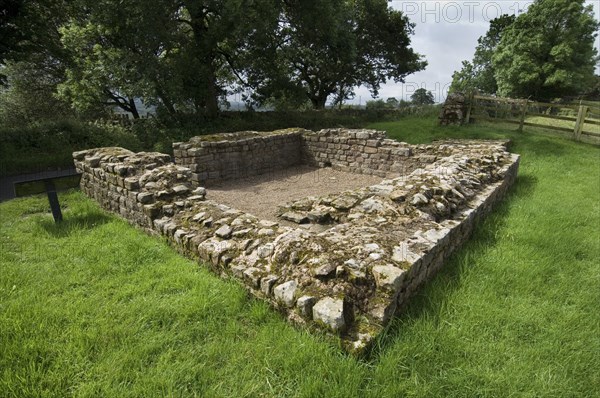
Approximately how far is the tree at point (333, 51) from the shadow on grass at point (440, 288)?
12.5 m

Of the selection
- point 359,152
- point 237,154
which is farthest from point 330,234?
point 359,152

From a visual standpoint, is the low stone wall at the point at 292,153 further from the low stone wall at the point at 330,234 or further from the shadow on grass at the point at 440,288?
the shadow on grass at the point at 440,288

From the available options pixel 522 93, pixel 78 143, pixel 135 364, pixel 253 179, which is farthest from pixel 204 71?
pixel 522 93

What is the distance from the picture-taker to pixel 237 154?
909 centimetres

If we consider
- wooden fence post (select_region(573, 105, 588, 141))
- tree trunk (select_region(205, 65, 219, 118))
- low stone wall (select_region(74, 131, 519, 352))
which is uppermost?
tree trunk (select_region(205, 65, 219, 118))

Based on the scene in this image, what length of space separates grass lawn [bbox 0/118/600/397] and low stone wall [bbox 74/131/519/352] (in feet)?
0.65

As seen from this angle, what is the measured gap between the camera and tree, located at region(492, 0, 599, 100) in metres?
21.7

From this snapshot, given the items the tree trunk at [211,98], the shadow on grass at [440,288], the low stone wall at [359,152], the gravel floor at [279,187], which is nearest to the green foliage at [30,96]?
the tree trunk at [211,98]

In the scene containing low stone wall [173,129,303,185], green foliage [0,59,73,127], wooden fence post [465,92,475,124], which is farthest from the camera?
green foliage [0,59,73,127]

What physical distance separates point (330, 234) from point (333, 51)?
58.9 ft

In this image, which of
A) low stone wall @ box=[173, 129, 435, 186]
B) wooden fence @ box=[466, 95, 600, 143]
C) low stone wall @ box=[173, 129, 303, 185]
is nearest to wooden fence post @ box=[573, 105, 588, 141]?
wooden fence @ box=[466, 95, 600, 143]

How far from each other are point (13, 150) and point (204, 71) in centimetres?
727

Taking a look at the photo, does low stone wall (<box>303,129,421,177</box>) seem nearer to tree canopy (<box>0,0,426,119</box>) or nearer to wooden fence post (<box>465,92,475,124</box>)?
tree canopy (<box>0,0,426,119</box>)

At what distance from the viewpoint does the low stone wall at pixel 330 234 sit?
2.51 m
